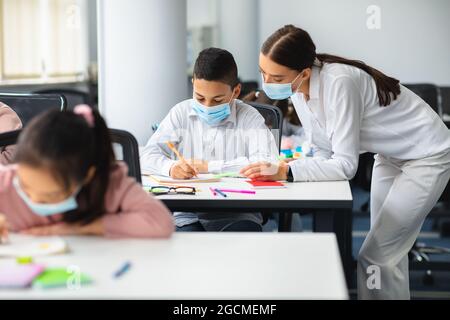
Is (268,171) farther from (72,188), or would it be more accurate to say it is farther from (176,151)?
(72,188)

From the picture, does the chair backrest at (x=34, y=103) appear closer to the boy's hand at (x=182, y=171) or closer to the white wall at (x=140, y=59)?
the boy's hand at (x=182, y=171)

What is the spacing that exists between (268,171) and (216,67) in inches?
20.3

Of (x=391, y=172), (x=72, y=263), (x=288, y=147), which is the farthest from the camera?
(x=288, y=147)

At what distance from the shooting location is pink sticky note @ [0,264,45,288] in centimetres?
146

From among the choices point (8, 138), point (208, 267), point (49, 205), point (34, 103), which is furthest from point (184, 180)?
point (208, 267)

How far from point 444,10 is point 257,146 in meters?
4.03

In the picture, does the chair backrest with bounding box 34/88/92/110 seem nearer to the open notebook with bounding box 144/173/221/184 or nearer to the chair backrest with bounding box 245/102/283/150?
the chair backrest with bounding box 245/102/283/150

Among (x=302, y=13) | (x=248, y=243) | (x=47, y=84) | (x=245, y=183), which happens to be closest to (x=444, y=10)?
(x=302, y=13)

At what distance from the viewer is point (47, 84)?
772 cm

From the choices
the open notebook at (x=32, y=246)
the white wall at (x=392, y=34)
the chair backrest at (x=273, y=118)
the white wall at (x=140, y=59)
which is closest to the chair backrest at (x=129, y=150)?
the open notebook at (x=32, y=246)

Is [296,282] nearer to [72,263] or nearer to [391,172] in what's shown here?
[72,263]

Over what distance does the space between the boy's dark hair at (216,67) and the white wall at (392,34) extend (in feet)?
11.8

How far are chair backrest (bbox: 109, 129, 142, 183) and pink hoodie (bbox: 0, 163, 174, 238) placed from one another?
0.38 meters

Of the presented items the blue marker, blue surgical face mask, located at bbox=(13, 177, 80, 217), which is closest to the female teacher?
blue surgical face mask, located at bbox=(13, 177, 80, 217)
